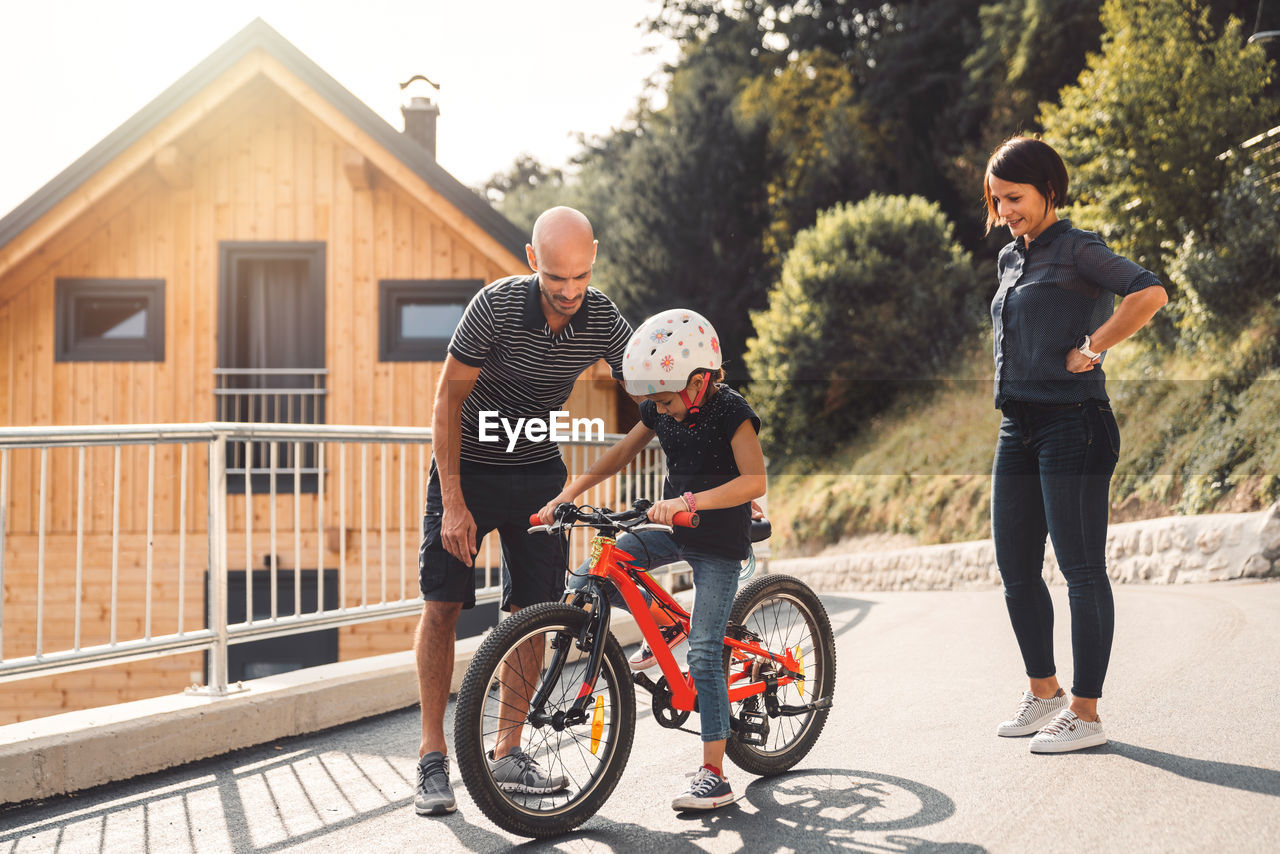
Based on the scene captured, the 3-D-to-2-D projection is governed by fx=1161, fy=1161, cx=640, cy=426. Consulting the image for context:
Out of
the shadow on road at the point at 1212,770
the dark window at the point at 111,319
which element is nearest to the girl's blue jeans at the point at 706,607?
the shadow on road at the point at 1212,770

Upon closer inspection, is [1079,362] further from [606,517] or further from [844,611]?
[844,611]

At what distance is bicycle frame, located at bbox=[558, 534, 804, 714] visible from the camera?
362 centimetres

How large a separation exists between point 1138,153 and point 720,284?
14215 millimetres

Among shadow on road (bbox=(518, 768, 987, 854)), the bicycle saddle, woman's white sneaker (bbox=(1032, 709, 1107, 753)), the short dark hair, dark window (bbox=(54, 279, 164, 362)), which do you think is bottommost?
shadow on road (bbox=(518, 768, 987, 854))

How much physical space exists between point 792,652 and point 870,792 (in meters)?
0.63

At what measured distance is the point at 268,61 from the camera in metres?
13.4

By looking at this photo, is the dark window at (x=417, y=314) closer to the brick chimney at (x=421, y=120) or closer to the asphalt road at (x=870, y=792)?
the brick chimney at (x=421, y=120)

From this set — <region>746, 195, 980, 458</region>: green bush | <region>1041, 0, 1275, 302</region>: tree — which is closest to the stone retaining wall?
<region>1041, 0, 1275, 302</region>: tree

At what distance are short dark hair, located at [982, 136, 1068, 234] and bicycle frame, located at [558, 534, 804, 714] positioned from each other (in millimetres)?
1964

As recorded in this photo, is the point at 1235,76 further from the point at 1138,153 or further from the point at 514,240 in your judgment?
the point at 514,240

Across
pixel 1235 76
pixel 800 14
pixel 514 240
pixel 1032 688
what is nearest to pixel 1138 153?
pixel 1235 76

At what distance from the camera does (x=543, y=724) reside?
356 cm

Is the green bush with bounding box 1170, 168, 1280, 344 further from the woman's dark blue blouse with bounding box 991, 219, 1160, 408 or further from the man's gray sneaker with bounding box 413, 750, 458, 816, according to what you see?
the man's gray sneaker with bounding box 413, 750, 458, 816

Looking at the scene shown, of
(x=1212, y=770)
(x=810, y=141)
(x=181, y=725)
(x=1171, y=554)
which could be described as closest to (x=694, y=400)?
Result: (x=1212, y=770)
